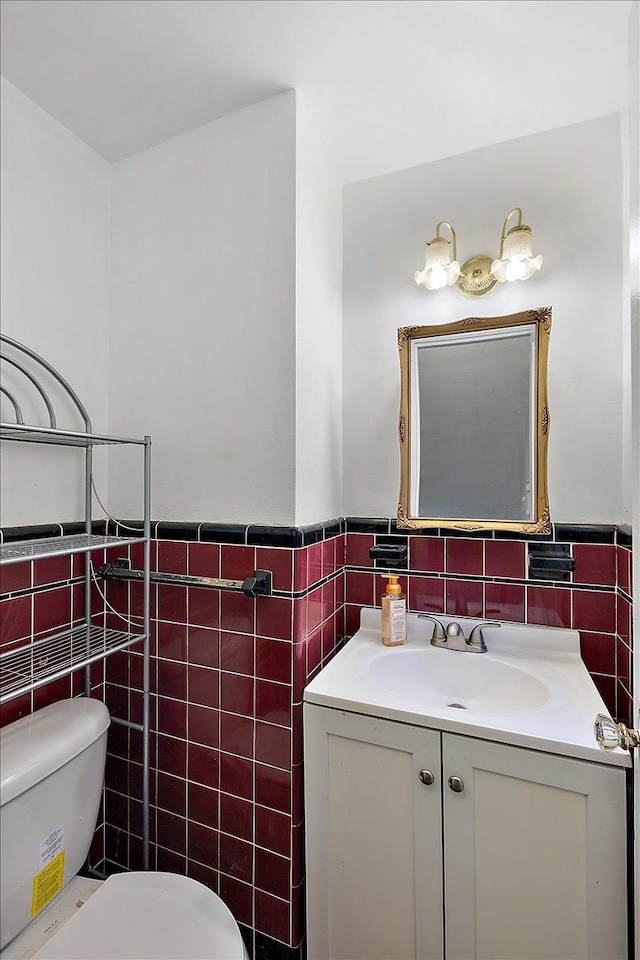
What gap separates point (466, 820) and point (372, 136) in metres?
1.80

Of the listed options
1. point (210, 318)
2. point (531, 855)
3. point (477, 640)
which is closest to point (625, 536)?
point (477, 640)

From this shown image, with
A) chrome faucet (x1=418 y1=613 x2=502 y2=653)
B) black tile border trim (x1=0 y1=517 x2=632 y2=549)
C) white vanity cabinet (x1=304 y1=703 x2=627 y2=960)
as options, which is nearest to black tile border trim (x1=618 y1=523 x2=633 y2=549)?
black tile border trim (x1=0 y1=517 x2=632 y2=549)

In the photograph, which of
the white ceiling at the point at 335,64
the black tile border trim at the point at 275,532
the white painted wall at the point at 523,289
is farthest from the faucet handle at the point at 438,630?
the white ceiling at the point at 335,64

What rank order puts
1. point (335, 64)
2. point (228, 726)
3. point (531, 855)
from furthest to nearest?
point (228, 726)
point (335, 64)
point (531, 855)

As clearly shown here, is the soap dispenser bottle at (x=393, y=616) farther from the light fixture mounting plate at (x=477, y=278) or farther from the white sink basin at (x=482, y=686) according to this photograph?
the light fixture mounting plate at (x=477, y=278)

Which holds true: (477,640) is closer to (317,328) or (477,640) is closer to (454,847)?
(454,847)

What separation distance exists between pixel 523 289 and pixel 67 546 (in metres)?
1.46

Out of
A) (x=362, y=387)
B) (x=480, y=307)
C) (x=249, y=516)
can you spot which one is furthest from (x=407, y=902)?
(x=480, y=307)

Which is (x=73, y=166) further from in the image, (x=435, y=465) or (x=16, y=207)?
(x=435, y=465)

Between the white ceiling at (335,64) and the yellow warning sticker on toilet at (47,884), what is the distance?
189 cm

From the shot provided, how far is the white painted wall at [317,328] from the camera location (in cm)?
127

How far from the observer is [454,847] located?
38.8 inches

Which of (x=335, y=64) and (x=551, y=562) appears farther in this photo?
(x=551, y=562)

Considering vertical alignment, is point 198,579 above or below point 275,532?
below
